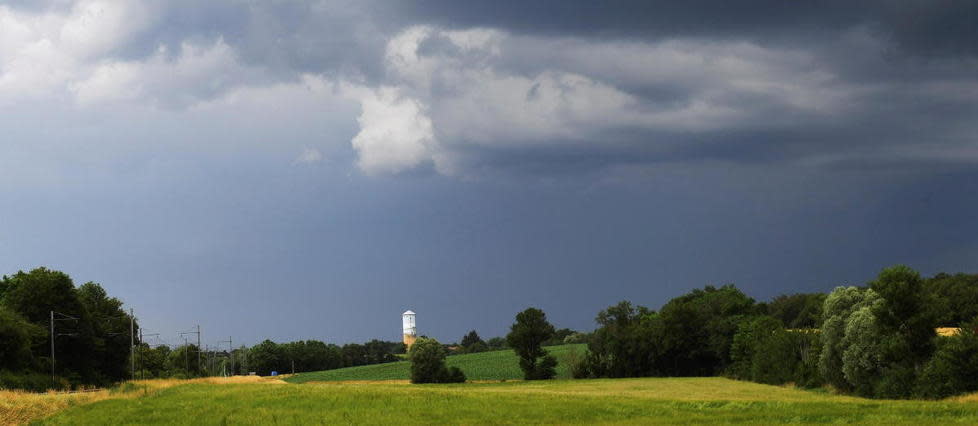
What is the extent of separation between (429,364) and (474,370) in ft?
90.9

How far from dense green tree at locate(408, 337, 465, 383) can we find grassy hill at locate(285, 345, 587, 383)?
39.6 feet

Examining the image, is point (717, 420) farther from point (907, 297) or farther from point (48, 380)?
point (48, 380)

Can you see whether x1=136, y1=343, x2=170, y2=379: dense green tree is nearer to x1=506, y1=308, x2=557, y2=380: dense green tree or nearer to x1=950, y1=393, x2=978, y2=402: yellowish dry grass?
x1=506, y1=308, x2=557, y2=380: dense green tree

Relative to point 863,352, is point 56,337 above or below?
above

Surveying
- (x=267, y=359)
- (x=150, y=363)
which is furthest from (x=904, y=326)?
(x=267, y=359)

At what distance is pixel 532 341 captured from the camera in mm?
132875

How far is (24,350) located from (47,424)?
35.2 meters

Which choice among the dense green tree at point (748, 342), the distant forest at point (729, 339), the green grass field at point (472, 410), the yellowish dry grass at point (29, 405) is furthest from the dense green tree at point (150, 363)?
the dense green tree at point (748, 342)

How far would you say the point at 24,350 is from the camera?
79.4 metres

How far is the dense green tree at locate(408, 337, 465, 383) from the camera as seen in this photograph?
422 feet

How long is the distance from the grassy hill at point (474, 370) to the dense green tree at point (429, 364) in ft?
39.6

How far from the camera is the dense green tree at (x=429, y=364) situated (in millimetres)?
128500

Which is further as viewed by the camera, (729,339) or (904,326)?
(729,339)

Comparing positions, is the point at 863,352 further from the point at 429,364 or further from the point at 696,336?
the point at 429,364
